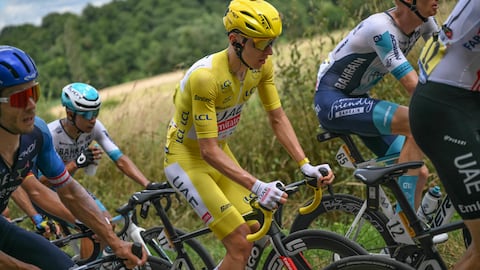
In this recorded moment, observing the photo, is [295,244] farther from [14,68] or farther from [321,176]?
[14,68]

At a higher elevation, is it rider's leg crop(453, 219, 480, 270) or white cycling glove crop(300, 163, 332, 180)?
rider's leg crop(453, 219, 480, 270)

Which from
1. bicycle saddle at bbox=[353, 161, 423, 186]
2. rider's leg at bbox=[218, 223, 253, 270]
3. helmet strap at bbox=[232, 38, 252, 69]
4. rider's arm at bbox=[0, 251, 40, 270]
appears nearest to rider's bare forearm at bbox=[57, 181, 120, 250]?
rider's arm at bbox=[0, 251, 40, 270]

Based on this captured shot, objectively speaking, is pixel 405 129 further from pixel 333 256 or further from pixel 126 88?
pixel 126 88

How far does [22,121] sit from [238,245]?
1.68 m

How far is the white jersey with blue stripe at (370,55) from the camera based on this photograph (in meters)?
5.54

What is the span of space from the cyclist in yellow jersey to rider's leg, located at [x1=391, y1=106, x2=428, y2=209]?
0.75 metres

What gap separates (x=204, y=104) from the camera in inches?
197

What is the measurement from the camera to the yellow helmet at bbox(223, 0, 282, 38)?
490 centimetres

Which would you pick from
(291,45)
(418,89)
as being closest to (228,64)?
(418,89)

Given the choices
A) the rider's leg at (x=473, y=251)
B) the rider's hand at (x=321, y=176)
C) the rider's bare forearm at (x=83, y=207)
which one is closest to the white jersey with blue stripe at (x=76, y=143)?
the rider's bare forearm at (x=83, y=207)

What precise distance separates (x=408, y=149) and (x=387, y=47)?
764 mm

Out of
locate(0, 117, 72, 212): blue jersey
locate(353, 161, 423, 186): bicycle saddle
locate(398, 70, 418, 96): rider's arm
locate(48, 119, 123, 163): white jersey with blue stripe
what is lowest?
locate(48, 119, 123, 163): white jersey with blue stripe

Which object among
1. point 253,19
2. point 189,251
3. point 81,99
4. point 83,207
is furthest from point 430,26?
point 81,99

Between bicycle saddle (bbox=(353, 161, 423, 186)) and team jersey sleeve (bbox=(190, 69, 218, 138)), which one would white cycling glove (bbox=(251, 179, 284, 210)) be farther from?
team jersey sleeve (bbox=(190, 69, 218, 138))
